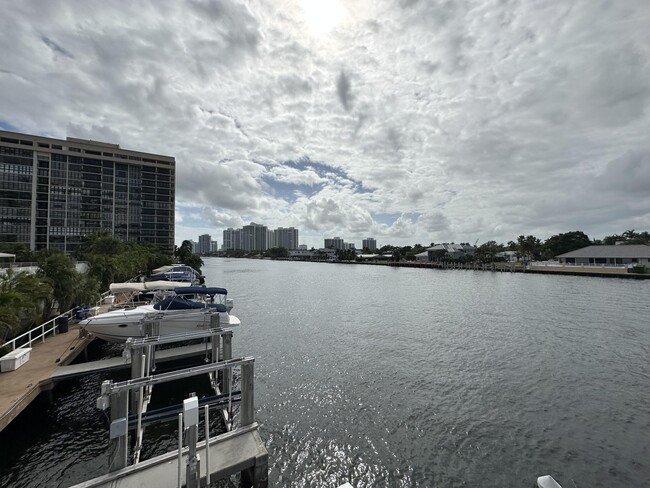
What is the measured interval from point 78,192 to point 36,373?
11589cm

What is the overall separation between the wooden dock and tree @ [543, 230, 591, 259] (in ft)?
456

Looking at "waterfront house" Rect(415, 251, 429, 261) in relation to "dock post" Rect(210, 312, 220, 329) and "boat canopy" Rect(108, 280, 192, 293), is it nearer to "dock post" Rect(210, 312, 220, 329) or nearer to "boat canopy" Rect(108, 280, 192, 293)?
"boat canopy" Rect(108, 280, 192, 293)

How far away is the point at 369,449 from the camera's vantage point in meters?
10.0

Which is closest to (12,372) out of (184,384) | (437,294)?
(184,384)

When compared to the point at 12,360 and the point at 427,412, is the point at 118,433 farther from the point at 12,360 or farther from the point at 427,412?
the point at 427,412

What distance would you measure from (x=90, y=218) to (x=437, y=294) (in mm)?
110945

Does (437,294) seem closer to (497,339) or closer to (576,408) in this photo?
(497,339)

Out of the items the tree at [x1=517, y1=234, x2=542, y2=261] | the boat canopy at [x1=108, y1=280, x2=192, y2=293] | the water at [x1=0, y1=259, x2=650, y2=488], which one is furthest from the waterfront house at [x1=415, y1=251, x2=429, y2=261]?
the boat canopy at [x1=108, y1=280, x2=192, y2=293]

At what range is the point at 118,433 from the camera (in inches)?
278

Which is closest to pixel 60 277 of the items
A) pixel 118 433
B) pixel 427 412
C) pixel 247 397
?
pixel 118 433

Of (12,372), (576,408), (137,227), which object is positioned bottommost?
(576,408)

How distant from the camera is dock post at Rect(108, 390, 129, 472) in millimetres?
7031

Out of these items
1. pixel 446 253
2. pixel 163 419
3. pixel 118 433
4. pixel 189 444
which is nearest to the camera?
pixel 189 444

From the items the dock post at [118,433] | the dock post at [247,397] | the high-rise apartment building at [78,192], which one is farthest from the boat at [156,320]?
the high-rise apartment building at [78,192]
